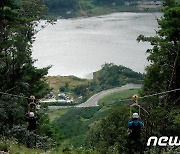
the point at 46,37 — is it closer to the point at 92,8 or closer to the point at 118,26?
the point at 118,26

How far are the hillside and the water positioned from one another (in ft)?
26.1

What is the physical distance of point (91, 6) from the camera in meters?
97.8

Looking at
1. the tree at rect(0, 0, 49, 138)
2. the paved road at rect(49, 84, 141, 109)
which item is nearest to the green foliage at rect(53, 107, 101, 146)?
the paved road at rect(49, 84, 141, 109)

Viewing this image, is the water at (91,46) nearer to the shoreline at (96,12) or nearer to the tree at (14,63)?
the shoreline at (96,12)

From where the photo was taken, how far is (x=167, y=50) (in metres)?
13.4

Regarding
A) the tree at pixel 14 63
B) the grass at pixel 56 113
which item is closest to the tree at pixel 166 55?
the tree at pixel 14 63

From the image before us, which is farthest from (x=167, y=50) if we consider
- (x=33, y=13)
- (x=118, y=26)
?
(x=118, y=26)

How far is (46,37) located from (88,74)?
16.9 meters

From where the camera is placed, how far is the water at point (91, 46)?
62469mm

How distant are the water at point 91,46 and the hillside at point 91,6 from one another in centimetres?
795

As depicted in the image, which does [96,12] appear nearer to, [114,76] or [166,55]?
[114,76]

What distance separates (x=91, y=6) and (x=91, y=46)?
31.1 metres

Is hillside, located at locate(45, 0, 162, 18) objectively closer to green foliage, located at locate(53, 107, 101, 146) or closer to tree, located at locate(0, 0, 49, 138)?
green foliage, located at locate(53, 107, 101, 146)

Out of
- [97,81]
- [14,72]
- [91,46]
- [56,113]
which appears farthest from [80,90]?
[14,72]
